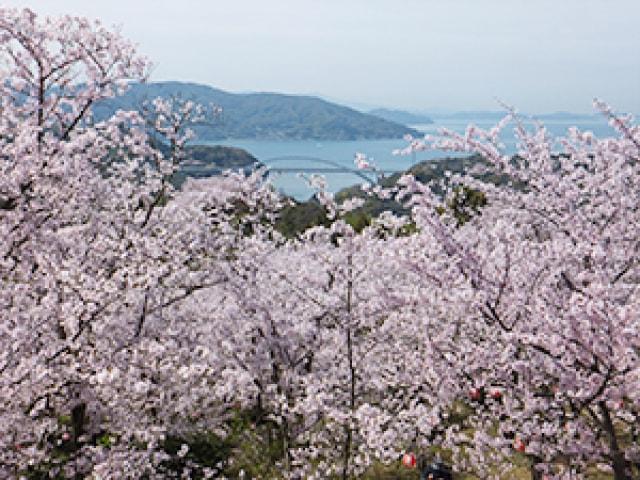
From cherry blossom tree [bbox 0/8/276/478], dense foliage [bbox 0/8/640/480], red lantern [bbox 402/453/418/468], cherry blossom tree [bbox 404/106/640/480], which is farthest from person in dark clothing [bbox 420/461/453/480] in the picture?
cherry blossom tree [bbox 0/8/276/478]

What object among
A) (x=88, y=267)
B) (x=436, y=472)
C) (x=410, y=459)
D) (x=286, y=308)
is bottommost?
(x=436, y=472)

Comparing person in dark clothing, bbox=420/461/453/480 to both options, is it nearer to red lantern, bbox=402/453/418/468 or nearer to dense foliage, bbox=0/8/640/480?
red lantern, bbox=402/453/418/468

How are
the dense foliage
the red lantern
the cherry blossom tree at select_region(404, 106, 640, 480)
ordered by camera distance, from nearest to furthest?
the cherry blossom tree at select_region(404, 106, 640, 480)
the dense foliage
the red lantern

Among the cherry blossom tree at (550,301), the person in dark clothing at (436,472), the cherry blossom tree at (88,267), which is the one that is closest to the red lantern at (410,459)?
the person in dark clothing at (436,472)

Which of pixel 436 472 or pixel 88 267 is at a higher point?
pixel 88 267

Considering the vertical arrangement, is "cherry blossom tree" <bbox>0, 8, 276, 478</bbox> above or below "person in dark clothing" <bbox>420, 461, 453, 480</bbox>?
above

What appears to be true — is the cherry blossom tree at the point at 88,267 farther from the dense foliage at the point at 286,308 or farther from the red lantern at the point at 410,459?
the red lantern at the point at 410,459

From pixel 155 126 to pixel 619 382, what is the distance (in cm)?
933

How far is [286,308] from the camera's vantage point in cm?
1009

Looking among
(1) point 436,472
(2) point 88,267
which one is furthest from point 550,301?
(2) point 88,267

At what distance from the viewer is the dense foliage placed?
5738mm

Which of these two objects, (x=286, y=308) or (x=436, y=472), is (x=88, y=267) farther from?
(x=436, y=472)

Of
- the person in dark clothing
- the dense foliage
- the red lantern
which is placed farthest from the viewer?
the red lantern

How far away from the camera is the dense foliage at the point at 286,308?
5.74 m
